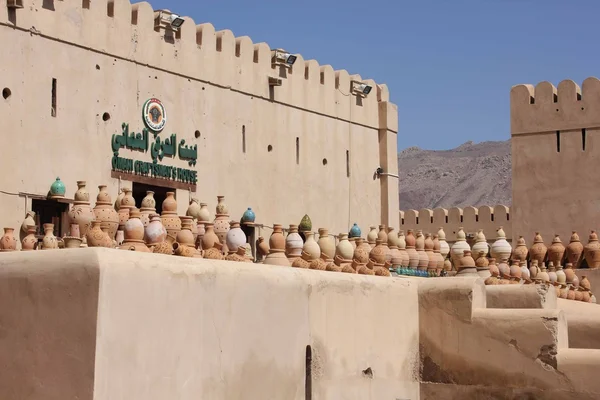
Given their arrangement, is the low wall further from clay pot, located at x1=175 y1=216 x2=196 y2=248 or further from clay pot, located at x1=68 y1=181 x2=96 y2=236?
clay pot, located at x1=68 y1=181 x2=96 y2=236

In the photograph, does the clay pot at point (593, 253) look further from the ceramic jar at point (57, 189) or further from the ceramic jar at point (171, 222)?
the ceramic jar at point (171, 222)

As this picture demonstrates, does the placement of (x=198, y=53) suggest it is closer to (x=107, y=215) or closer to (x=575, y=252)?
→ (x=107, y=215)

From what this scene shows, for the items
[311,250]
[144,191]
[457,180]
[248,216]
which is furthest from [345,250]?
[457,180]

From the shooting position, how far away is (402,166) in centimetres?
8481

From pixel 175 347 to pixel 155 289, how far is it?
1.69 ft

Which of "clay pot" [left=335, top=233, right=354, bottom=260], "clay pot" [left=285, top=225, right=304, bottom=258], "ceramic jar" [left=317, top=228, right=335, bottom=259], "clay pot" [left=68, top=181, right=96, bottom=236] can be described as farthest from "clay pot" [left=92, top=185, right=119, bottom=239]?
"clay pot" [left=335, top=233, right=354, bottom=260]

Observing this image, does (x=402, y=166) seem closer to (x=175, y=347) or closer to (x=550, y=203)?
(x=550, y=203)

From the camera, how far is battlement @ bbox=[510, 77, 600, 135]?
2422 centimetres

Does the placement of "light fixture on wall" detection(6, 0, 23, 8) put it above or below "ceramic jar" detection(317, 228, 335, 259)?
above

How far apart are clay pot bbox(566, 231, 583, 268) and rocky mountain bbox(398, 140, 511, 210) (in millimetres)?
48023

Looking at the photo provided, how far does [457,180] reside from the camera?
78.1 meters

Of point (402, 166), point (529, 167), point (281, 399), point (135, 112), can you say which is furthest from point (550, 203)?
point (402, 166)

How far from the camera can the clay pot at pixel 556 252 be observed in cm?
2205

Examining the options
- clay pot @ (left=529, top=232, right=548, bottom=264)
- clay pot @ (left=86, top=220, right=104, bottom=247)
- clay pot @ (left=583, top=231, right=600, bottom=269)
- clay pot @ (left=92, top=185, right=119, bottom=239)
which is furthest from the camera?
clay pot @ (left=583, top=231, right=600, bottom=269)
